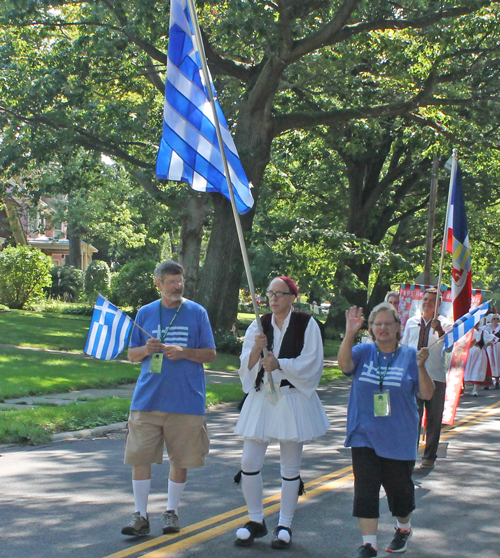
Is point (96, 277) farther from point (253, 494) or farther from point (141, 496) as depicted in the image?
point (253, 494)

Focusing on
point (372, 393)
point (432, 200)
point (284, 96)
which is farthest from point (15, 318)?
point (372, 393)

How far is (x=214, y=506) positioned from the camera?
652 centimetres

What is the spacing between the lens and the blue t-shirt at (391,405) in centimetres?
510

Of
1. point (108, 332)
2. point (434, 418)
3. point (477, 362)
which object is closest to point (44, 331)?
point (477, 362)

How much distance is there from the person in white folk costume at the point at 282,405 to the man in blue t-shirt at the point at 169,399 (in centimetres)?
38

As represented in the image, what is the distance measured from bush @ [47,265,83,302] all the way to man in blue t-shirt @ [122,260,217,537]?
3685 centimetres

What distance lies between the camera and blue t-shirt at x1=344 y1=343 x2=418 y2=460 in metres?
5.10

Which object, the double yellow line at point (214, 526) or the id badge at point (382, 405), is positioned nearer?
the id badge at point (382, 405)

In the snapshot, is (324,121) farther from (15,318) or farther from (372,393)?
(372,393)

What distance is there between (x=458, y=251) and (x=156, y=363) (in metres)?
4.38

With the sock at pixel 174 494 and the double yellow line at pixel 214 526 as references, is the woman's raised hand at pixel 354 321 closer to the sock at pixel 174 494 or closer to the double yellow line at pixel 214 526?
the sock at pixel 174 494

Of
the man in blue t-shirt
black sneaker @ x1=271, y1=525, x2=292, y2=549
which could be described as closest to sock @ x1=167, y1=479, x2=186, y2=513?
the man in blue t-shirt

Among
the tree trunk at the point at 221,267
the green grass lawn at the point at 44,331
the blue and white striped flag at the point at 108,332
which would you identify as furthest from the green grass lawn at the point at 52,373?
the blue and white striped flag at the point at 108,332

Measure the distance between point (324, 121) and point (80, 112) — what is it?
22.1 ft
